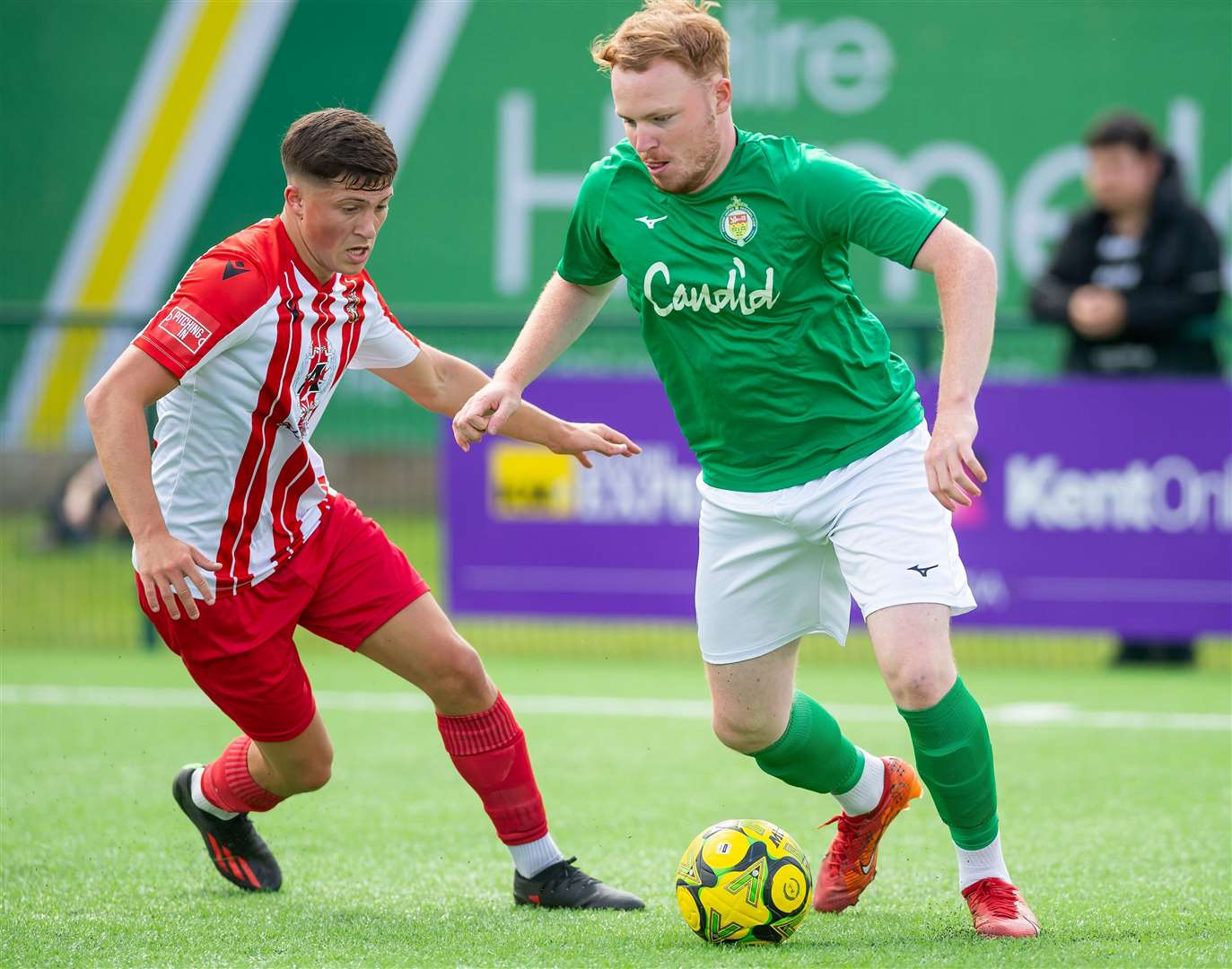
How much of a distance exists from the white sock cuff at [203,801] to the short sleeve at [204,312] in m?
1.42

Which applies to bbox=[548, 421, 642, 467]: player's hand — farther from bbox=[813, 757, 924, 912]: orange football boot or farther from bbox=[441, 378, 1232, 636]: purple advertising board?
bbox=[441, 378, 1232, 636]: purple advertising board

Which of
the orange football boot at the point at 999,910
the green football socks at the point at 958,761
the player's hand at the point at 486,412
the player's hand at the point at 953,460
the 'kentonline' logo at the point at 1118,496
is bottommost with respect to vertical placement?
the orange football boot at the point at 999,910

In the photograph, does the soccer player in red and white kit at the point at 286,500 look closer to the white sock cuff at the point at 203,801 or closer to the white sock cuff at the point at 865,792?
the white sock cuff at the point at 203,801

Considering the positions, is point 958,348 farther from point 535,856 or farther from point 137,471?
point 137,471

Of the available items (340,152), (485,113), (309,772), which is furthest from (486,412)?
(485,113)

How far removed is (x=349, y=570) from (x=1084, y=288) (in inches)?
239

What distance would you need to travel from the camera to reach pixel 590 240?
4.58 meters

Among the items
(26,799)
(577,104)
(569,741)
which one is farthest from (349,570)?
(577,104)

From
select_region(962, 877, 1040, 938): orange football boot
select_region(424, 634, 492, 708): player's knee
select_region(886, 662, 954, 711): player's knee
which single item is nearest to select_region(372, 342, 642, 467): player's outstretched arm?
select_region(424, 634, 492, 708): player's knee

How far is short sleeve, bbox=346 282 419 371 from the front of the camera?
4.69 metres

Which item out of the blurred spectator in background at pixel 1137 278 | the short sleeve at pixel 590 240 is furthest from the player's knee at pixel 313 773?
the blurred spectator in background at pixel 1137 278

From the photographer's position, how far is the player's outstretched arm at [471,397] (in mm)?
4703

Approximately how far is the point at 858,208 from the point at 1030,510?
5477mm

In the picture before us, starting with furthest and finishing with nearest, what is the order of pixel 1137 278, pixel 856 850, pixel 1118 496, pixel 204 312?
pixel 1137 278 → pixel 1118 496 → pixel 856 850 → pixel 204 312
